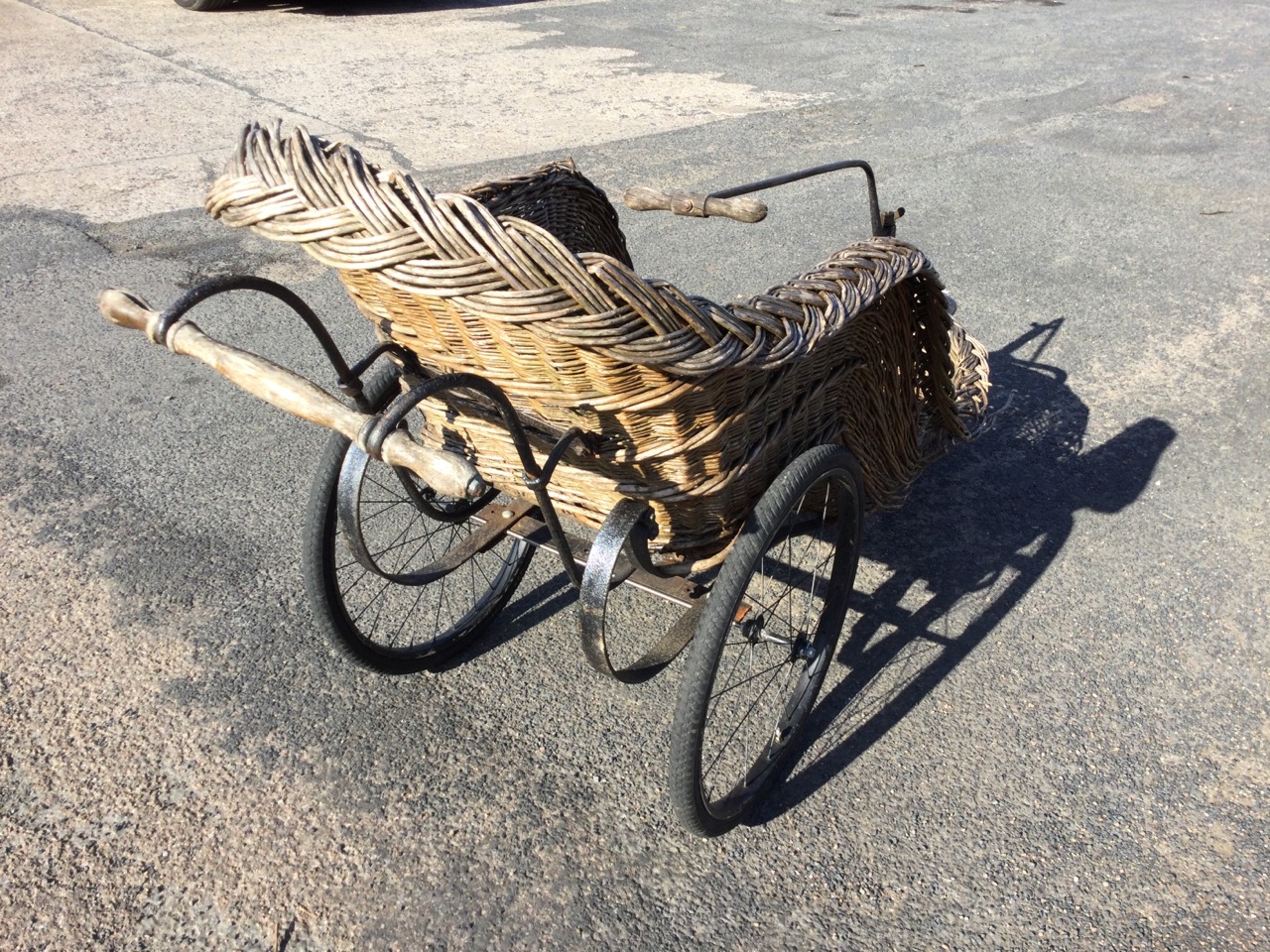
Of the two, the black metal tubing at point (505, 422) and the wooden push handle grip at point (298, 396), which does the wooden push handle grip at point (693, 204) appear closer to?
the black metal tubing at point (505, 422)

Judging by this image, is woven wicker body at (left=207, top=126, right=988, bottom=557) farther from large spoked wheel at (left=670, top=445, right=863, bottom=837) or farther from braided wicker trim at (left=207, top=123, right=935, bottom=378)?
large spoked wheel at (left=670, top=445, right=863, bottom=837)

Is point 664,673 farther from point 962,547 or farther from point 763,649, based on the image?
point 962,547

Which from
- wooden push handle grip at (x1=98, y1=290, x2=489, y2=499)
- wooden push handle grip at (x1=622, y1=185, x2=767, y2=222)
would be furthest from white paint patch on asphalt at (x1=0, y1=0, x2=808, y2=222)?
wooden push handle grip at (x1=98, y1=290, x2=489, y2=499)

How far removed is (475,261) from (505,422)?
0.38m

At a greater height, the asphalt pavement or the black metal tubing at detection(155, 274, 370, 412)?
the black metal tubing at detection(155, 274, 370, 412)

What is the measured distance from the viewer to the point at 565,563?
219cm

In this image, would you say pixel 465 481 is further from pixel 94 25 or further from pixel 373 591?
pixel 94 25

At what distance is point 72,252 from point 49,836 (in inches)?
141

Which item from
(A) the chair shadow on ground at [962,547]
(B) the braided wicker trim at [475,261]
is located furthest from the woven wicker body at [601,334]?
(A) the chair shadow on ground at [962,547]

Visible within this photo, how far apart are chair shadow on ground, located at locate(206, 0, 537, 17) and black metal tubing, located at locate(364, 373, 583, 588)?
10083mm

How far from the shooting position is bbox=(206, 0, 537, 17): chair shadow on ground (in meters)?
10.5

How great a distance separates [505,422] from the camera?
1908mm

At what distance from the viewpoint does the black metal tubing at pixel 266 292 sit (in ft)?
5.69

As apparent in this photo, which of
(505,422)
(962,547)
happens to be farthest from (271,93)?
(505,422)
